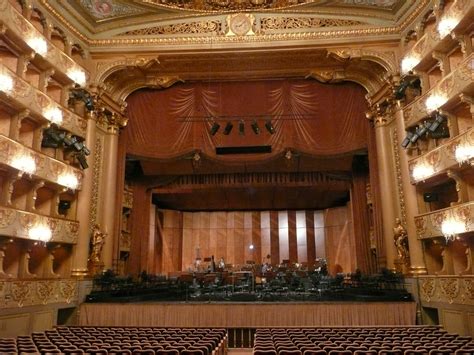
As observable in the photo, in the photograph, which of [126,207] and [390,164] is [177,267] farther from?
[390,164]

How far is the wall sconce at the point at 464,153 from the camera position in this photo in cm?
894

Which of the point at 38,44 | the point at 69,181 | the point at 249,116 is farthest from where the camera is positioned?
the point at 249,116

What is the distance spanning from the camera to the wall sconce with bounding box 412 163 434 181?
10.8 m

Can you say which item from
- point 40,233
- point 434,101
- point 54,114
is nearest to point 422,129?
point 434,101

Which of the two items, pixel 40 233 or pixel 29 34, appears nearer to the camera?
pixel 40 233

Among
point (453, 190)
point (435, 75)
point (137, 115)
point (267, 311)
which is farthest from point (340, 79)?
point (267, 311)

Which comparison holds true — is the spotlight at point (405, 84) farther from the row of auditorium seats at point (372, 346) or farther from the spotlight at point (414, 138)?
the row of auditorium seats at point (372, 346)

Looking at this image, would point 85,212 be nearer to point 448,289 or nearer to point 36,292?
point 36,292

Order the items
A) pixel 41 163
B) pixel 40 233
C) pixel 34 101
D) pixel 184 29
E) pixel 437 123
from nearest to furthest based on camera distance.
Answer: pixel 40 233 < pixel 437 123 < pixel 34 101 < pixel 41 163 < pixel 184 29

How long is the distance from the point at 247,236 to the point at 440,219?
11.7 meters

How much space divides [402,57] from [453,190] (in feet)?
15.3

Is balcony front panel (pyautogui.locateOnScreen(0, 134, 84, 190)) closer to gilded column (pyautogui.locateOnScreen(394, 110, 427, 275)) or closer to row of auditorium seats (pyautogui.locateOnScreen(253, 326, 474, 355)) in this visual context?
row of auditorium seats (pyautogui.locateOnScreen(253, 326, 474, 355))

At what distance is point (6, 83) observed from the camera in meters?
9.49

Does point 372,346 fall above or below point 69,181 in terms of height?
below
